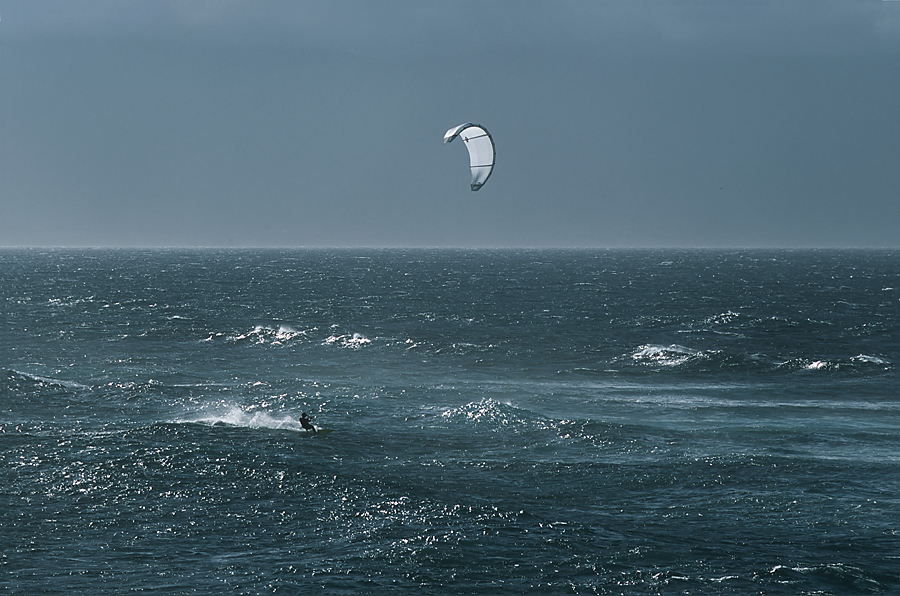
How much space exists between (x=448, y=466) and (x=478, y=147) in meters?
21.9

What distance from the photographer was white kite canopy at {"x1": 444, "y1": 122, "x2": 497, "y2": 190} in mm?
62938

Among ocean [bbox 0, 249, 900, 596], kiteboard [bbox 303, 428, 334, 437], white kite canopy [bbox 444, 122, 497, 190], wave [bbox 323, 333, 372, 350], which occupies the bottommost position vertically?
ocean [bbox 0, 249, 900, 596]

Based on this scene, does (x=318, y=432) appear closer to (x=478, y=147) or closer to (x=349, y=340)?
(x=478, y=147)

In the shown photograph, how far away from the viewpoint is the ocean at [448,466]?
Answer: 133ft

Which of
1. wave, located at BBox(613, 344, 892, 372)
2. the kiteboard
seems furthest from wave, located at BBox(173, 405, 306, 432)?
wave, located at BBox(613, 344, 892, 372)

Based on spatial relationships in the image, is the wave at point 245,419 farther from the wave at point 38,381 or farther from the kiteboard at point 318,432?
the wave at point 38,381

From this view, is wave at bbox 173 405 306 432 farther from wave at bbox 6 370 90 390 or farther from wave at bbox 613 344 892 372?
wave at bbox 613 344 892 372

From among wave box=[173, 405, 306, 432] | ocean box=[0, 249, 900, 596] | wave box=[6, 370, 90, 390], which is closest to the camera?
ocean box=[0, 249, 900, 596]

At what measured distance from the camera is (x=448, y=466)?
184 ft

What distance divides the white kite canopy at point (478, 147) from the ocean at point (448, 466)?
17.8 metres

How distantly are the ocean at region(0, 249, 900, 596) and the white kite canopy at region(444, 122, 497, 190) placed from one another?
17.8 meters

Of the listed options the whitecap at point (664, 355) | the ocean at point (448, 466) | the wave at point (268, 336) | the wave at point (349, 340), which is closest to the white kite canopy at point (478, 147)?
the ocean at point (448, 466)

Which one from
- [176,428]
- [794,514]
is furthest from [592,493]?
[176,428]

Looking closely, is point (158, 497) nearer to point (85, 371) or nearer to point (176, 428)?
point (176, 428)
